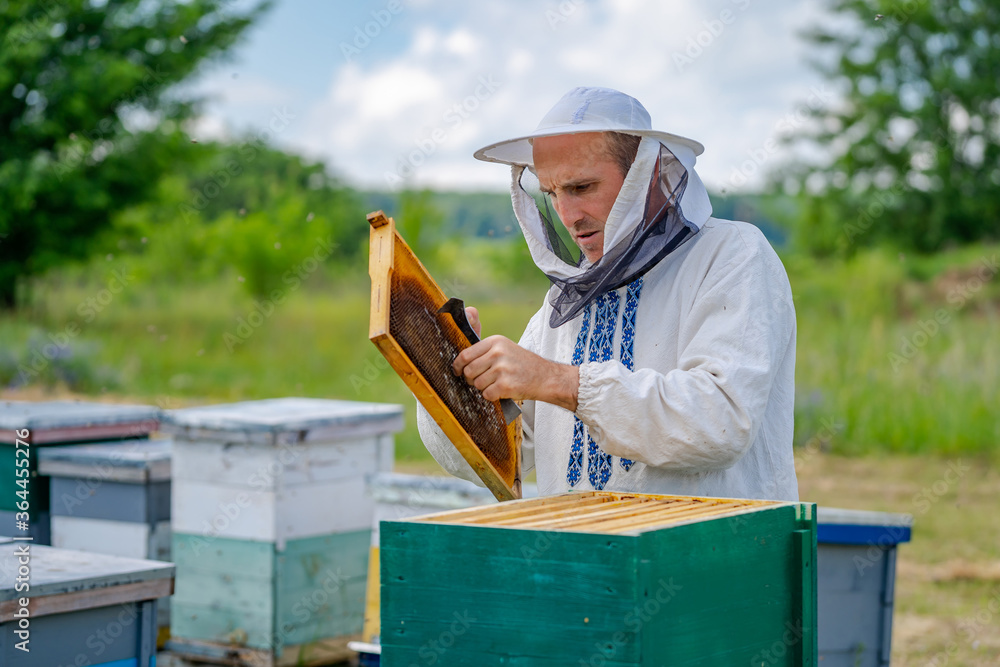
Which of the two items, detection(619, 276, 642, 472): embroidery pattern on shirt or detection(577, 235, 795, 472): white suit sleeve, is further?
detection(619, 276, 642, 472): embroidery pattern on shirt

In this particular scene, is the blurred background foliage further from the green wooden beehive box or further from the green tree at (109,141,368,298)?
the green wooden beehive box

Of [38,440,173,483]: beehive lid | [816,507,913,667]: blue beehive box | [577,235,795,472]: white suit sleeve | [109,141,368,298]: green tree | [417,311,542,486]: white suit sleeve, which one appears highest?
[109,141,368,298]: green tree

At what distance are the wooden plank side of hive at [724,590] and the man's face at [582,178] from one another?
0.78 m

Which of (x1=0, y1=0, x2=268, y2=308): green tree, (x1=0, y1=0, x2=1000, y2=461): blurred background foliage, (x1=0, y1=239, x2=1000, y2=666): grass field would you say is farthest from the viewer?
(x1=0, y1=0, x2=268, y2=308): green tree

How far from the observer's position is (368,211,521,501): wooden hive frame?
178 centimetres

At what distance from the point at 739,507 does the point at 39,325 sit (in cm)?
1317

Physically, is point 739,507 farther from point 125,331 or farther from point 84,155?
point 125,331

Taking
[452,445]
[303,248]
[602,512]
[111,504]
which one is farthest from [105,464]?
[303,248]

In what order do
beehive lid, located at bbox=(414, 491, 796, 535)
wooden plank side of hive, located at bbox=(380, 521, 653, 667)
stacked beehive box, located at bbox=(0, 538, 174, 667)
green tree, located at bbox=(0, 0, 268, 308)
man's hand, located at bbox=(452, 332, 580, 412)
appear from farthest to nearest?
1. green tree, located at bbox=(0, 0, 268, 308)
2. stacked beehive box, located at bbox=(0, 538, 174, 667)
3. man's hand, located at bbox=(452, 332, 580, 412)
4. beehive lid, located at bbox=(414, 491, 796, 535)
5. wooden plank side of hive, located at bbox=(380, 521, 653, 667)

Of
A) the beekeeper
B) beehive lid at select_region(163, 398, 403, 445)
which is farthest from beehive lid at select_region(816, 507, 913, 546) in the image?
beehive lid at select_region(163, 398, 403, 445)

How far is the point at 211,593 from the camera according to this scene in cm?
409

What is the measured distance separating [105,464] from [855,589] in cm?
291

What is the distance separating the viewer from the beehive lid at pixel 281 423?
13.0ft

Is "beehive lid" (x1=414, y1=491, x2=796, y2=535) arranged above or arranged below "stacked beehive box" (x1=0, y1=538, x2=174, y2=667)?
above
